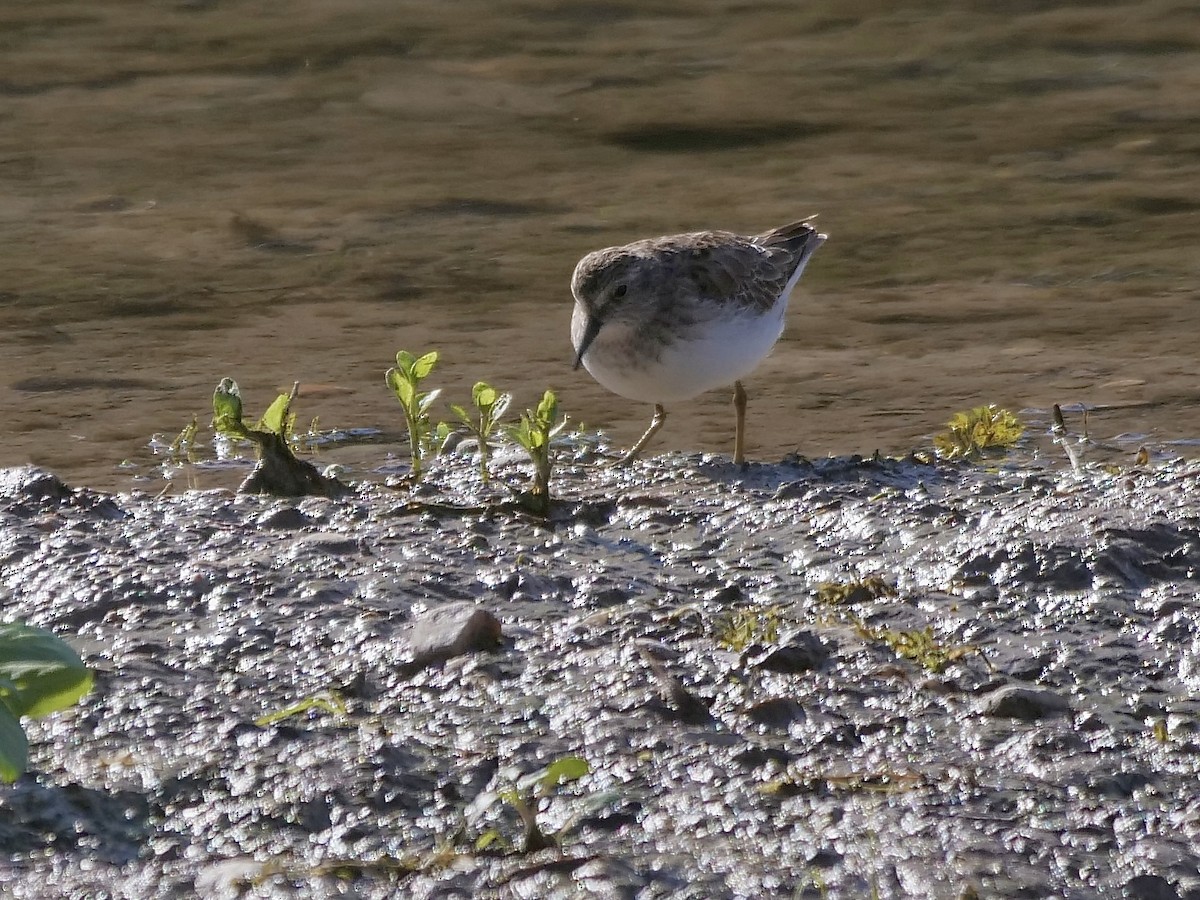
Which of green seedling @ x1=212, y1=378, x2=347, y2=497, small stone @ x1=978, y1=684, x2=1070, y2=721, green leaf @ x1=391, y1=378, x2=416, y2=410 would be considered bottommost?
small stone @ x1=978, y1=684, x2=1070, y2=721

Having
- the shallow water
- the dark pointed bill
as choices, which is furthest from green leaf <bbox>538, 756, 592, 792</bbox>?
the shallow water

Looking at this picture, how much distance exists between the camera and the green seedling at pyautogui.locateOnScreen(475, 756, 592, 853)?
317 cm

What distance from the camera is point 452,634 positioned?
3982 mm

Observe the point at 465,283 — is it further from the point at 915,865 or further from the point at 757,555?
the point at 915,865

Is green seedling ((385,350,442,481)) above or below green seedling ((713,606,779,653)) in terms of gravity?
above

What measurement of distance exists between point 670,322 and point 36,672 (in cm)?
309

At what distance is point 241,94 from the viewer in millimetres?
12688

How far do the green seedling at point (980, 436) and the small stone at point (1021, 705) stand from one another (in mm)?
2293

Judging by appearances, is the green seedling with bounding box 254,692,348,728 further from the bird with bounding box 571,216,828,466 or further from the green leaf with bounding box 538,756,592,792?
the bird with bounding box 571,216,828,466

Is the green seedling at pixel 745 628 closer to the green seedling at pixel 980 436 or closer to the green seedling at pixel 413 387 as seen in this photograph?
the green seedling at pixel 413 387

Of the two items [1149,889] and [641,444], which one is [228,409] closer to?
[641,444]

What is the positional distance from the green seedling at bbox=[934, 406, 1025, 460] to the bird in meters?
0.74

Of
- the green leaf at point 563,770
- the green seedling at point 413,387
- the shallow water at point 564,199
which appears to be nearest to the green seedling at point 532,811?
the green leaf at point 563,770

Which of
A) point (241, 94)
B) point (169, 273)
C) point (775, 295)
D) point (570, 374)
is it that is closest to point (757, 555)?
point (775, 295)
